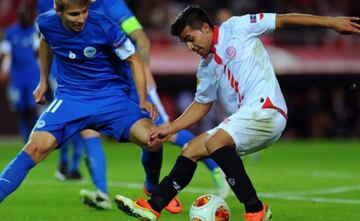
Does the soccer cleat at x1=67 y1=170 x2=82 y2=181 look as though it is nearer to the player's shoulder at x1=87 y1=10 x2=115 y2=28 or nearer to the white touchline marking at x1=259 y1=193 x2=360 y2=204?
the white touchline marking at x1=259 y1=193 x2=360 y2=204

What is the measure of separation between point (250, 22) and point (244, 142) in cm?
95

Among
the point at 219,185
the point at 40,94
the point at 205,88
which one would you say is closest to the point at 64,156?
the point at 219,185

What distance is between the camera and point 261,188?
11102mm

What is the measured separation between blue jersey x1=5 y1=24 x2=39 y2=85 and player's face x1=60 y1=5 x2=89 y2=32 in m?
7.33

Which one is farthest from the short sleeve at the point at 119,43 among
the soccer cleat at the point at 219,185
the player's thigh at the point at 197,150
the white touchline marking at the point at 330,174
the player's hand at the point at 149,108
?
the white touchline marking at the point at 330,174

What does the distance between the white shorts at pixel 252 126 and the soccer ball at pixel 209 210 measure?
1.43 feet

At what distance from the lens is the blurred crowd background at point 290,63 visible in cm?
2356

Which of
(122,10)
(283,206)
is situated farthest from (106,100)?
(283,206)

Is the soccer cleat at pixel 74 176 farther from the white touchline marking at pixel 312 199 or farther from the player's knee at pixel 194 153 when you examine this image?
the player's knee at pixel 194 153

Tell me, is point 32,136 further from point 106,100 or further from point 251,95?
point 251,95

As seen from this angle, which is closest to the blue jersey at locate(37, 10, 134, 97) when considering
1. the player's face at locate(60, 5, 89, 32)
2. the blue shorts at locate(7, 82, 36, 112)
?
the player's face at locate(60, 5, 89, 32)

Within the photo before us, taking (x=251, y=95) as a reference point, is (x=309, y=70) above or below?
below

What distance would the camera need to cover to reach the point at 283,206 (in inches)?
360

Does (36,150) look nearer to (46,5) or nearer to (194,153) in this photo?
(194,153)
